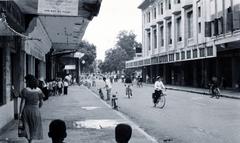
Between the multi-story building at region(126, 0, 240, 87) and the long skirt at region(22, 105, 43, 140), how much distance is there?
25315mm

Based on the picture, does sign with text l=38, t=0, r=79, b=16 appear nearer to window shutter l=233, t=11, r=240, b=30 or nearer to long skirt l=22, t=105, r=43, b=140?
long skirt l=22, t=105, r=43, b=140

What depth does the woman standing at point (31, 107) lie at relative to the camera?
9.08 metres

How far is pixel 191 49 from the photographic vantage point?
45.1 m

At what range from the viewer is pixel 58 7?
35.1 ft

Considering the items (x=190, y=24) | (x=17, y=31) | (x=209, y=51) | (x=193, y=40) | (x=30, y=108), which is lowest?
(x=30, y=108)

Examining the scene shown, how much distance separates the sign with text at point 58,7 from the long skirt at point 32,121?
268cm

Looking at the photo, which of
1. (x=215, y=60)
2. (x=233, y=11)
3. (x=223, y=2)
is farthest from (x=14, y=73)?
(x=215, y=60)

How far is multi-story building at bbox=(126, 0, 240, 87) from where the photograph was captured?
121 ft

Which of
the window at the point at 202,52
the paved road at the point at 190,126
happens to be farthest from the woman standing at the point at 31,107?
the window at the point at 202,52

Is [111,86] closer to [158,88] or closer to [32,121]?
[158,88]

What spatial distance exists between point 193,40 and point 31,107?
39180 mm

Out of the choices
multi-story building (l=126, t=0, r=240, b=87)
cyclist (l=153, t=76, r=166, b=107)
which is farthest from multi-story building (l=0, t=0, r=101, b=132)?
multi-story building (l=126, t=0, r=240, b=87)

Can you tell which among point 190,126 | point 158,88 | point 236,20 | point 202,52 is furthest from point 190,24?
point 190,126

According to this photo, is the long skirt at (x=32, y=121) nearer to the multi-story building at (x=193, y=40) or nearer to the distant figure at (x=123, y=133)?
the distant figure at (x=123, y=133)
